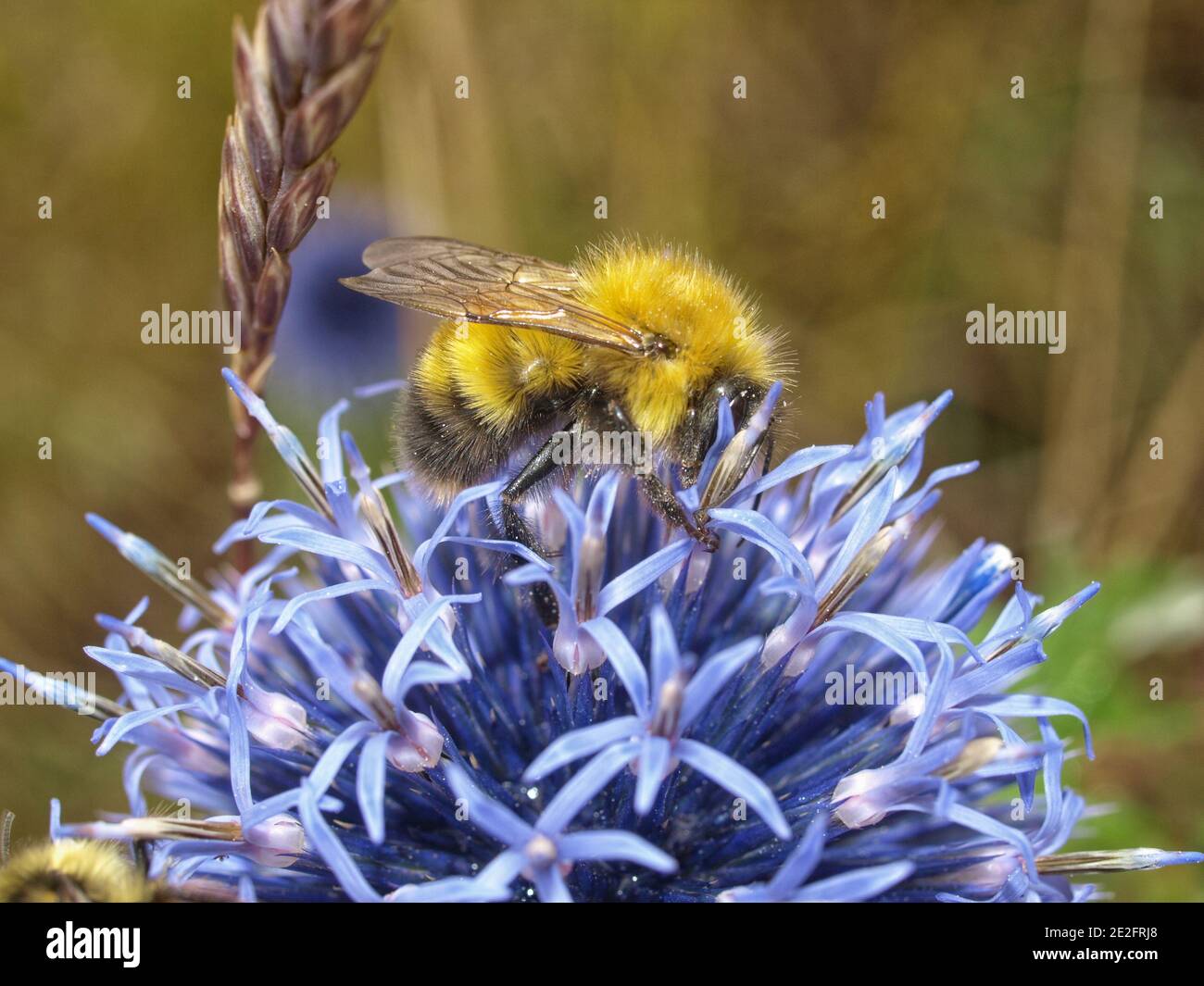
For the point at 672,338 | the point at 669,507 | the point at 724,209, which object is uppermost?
the point at 724,209

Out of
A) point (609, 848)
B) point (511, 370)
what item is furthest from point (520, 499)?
point (609, 848)

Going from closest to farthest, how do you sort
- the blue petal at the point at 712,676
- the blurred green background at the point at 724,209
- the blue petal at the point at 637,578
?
the blue petal at the point at 712,676, the blue petal at the point at 637,578, the blurred green background at the point at 724,209

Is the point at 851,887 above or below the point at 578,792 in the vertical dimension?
below

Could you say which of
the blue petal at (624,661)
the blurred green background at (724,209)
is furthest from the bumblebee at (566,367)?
the blurred green background at (724,209)

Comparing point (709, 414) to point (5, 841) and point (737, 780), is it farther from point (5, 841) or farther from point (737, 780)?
point (5, 841)

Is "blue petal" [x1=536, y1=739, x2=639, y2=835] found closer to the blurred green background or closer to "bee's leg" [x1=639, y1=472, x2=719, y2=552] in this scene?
"bee's leg" [x1=639, y1=472, x2=719, y2=552]

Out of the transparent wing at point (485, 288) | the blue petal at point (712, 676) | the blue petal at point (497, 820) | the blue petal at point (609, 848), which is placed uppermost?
the transparent wing at point (485, 288)

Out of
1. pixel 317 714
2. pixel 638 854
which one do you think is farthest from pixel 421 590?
pixel 638 854

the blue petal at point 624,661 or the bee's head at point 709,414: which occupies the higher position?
the bee's head at point 709,414

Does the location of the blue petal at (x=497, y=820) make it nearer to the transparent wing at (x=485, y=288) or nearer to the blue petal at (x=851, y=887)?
the blue petal at (x=851, y=887)
